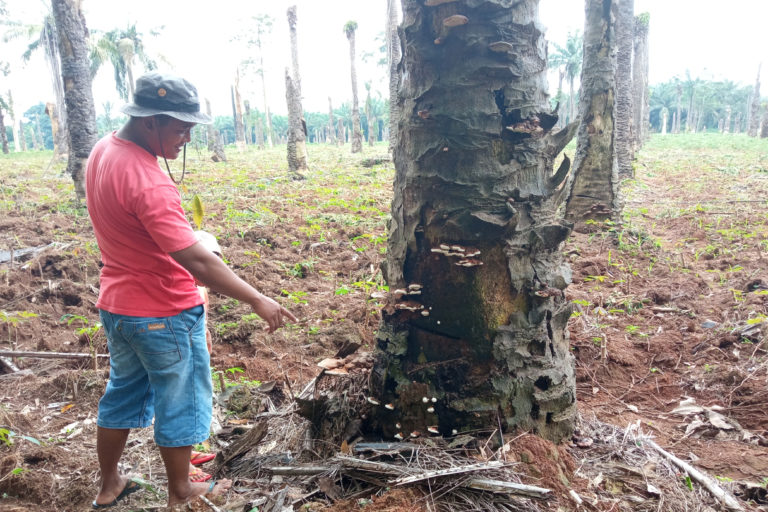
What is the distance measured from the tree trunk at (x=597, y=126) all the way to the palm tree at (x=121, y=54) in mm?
28326

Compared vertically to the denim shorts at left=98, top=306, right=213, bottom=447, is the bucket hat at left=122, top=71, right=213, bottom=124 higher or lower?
higher

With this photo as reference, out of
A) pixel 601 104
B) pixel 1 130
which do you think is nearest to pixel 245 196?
pixel 601 104

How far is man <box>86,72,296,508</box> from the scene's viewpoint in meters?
2.00

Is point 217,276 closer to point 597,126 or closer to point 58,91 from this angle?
point 597,126

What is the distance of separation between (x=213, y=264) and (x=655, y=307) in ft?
14.0

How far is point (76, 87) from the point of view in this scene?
8.84 metres

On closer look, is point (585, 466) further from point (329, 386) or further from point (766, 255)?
point (766, 255)

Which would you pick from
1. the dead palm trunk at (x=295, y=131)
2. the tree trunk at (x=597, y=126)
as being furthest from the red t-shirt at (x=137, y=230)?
the dead palm trunk at (x=295, y=131)

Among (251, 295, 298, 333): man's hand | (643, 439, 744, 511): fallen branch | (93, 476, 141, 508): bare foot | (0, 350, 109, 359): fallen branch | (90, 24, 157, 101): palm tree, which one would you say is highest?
(90, 24, 157, 101): palm tree

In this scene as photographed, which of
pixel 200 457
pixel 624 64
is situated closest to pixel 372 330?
pixel 200 457

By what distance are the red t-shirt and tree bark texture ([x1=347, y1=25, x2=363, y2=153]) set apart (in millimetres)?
21020

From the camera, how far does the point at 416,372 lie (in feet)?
7.80

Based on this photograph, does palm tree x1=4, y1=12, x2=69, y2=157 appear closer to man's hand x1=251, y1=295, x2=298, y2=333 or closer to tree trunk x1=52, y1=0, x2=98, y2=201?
tree trunk x1=52, y1=0, x2=98, y2=201

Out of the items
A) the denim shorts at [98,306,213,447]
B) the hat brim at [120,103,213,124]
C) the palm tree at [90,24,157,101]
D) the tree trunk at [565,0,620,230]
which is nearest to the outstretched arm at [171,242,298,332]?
the denim shorts at [98,306,213,447]
